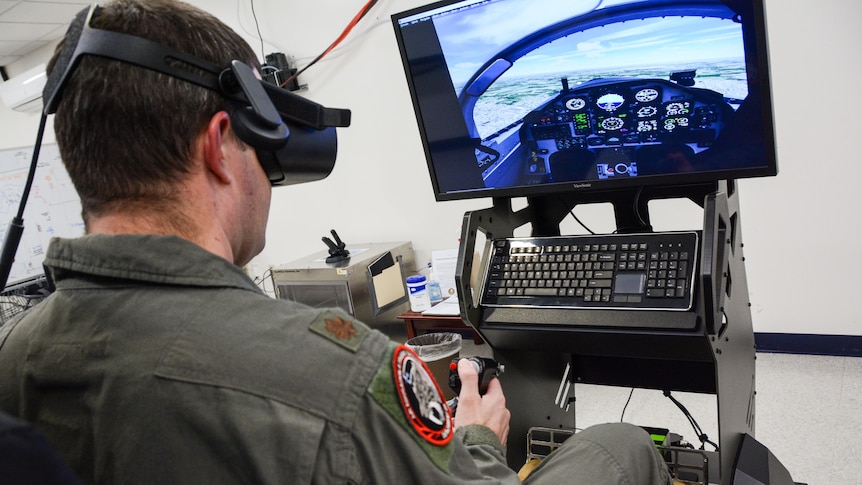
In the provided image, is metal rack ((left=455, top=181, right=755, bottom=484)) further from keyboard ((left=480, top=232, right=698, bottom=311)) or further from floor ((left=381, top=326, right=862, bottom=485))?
floor ((left=381, top=326, right=862, bottom=485))

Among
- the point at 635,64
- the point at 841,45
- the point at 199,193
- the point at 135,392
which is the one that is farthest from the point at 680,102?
the point at 841,45

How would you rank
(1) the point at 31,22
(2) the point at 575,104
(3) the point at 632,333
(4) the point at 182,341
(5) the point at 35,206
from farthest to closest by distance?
(1) the point at 31,22, (5) the point at 35,206, (2) the point at 575,104, (3) the point at 632,333, (4) the point at 182,341

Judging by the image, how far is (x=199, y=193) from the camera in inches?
27.7

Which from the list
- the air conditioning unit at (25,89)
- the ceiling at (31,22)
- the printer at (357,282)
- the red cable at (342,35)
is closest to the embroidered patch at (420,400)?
the printer at (357,282)

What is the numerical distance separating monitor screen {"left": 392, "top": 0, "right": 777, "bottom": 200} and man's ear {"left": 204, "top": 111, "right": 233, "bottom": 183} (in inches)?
25.6

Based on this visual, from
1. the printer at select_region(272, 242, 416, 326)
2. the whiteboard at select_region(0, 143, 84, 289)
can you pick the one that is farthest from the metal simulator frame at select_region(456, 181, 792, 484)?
the whiteboard at select_region(0, 143, 84, 289)

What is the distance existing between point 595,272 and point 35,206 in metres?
3.73

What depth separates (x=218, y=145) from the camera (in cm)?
72

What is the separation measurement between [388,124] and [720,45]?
2366mm

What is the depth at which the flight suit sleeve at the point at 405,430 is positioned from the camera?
60 cm

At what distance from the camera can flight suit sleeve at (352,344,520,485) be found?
1.95 feet

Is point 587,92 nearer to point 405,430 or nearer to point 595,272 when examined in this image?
point 595,272

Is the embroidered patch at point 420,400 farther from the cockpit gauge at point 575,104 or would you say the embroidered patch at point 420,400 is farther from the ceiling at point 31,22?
the ceiling at point 31,22

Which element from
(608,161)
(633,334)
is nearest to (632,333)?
(633,334)
